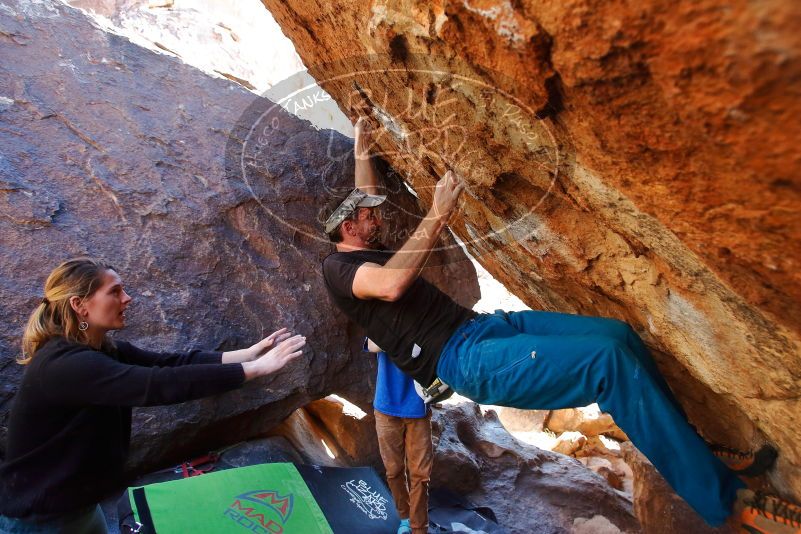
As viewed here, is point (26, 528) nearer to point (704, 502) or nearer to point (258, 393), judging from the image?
point (258, 393)

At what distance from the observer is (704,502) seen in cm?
197

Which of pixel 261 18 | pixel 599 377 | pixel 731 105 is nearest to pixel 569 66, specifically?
pixel 731 105

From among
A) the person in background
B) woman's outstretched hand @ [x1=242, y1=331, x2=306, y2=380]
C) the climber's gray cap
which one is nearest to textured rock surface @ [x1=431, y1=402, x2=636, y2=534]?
the person in background

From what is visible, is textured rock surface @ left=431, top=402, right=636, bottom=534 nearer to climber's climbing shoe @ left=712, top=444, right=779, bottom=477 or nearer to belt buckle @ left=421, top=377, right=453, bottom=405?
belt buckle @ left=421, top=377, right=453, bottom=405

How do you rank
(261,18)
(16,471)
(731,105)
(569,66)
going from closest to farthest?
(731,105) < (569,66) < (16,471) < (261,18)

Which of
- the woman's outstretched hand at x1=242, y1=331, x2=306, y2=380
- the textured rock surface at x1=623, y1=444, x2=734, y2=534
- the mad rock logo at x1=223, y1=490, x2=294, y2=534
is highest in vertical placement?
the woman's outstretched hand at x1=242, y1=331, x2=306, y2=380

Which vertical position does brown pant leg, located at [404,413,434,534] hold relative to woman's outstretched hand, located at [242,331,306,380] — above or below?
below

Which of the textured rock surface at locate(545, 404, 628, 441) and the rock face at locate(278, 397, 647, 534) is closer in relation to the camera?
the rock face at locate(278, 397, 647, 534)

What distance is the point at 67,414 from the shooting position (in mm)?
1967

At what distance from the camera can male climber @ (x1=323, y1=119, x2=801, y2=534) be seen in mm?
1978

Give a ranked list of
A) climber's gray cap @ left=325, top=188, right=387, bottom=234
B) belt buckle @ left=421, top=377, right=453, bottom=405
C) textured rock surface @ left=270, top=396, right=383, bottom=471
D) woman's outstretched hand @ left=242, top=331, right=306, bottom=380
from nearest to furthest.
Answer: woman's outstretched hand @ left=242, top=331, right=306, bottom=380 → belt buckle @ left=421, top=377, right=453, bottom=405 → climber's gray cap @ left=325, top=188, right=387, bottom=234 → textured rock surface @ left=270, top=396, right=383, bottom=471

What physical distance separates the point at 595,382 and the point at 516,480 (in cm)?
334

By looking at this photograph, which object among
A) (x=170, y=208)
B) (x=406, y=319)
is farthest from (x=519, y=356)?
Result: (x=170, y=208)

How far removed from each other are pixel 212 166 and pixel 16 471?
2.23 metres
